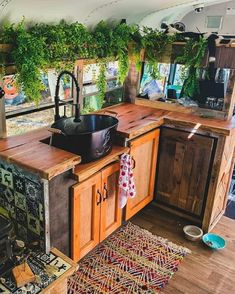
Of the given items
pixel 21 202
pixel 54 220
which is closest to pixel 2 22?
pixel 21 202

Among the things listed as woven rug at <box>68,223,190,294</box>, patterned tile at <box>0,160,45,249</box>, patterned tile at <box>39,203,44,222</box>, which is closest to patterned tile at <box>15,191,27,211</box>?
patterned tile at <box>0,160,45,249</box>

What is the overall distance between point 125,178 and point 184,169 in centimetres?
87

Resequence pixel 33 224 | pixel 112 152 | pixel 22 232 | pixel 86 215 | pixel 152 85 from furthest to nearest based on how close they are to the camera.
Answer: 1. pixel 152 85
2. pixel 112 152
3. pixel 86 215
4. pixel 22 232
5. pixel 33 224

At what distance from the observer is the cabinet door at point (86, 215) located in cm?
217

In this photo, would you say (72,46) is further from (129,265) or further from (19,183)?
(129,265)

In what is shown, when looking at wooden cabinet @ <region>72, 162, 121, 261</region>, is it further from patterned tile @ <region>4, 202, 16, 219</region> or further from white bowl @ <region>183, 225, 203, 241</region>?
white bowl @ <region>183, 225, 203, 241</region>

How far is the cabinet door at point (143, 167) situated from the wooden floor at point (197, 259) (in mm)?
241

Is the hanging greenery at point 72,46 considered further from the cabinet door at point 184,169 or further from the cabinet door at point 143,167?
the cabinet door at point 184,169

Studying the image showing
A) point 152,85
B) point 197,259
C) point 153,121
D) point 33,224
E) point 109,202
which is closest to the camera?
point 33,224

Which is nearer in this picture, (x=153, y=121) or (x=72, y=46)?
(x=72, y=46)

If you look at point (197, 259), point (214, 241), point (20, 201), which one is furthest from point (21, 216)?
point (214, 241)

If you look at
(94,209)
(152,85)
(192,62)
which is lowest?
(94,209)

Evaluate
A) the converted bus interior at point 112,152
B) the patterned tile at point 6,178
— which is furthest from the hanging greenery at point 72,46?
the patterned tile at point 6,178

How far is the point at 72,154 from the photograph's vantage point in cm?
207
